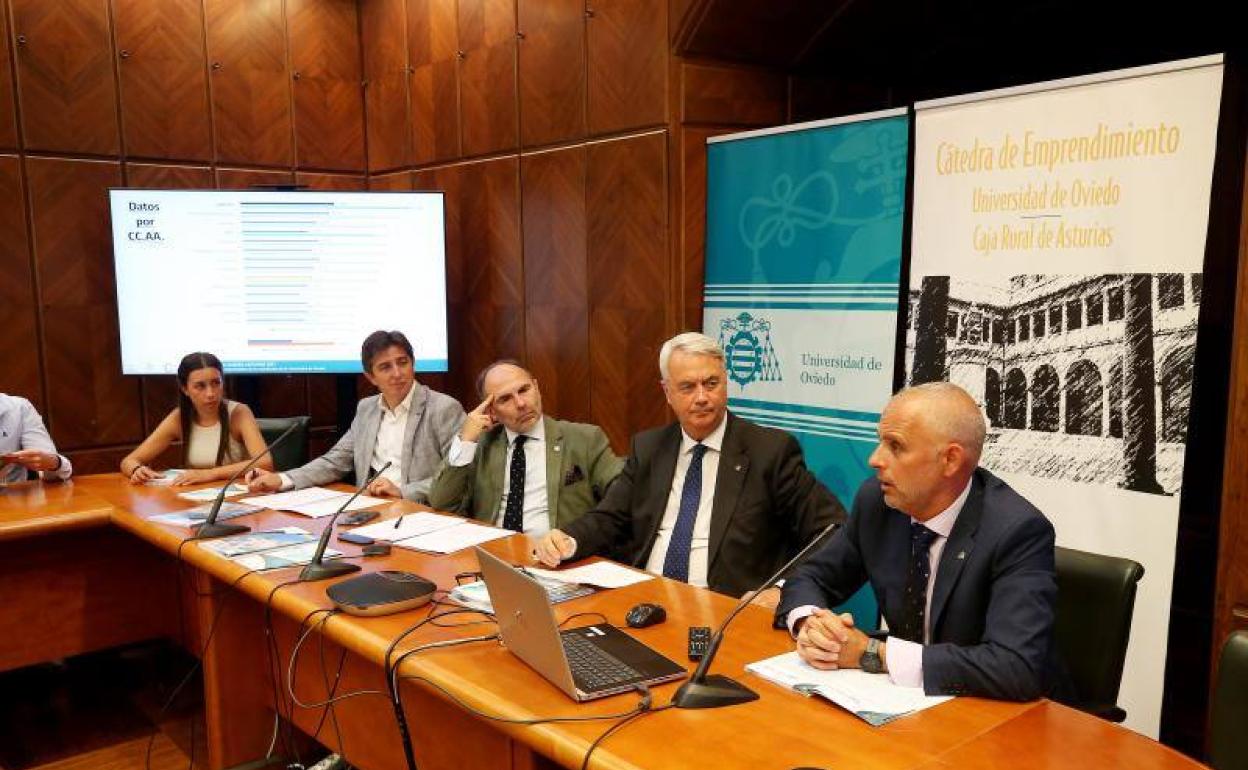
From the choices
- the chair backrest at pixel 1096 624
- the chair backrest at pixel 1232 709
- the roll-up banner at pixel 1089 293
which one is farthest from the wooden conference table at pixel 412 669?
the roll-up banner at pixel 1089 293

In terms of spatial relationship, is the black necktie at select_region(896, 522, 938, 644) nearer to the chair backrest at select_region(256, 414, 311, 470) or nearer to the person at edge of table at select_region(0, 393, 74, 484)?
the chair backrest at select_region(256, 414, 311, 470)

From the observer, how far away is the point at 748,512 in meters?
2.76

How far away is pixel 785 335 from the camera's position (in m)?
4.04

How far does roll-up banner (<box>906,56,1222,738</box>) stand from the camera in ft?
9.07

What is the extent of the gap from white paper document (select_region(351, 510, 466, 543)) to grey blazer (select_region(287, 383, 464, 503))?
765 millimetres

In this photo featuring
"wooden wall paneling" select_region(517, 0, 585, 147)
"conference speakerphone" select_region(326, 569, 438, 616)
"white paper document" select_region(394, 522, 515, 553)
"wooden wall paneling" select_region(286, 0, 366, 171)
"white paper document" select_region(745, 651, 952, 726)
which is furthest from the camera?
"wooden wall paneling" select_region(286, 0, 366, 171)

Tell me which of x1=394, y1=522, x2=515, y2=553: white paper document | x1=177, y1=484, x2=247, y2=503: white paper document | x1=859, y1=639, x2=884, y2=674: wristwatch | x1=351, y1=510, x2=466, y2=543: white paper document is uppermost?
x1=859, y1=639, x2=884, y2=674: wristwatch

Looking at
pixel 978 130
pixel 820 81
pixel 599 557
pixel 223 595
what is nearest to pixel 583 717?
pixel 599 557

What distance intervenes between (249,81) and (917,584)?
4.91 metres

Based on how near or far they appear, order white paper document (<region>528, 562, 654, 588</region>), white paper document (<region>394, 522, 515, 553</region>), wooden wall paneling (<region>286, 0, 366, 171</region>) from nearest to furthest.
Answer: white paper document (<region>528, 562, 654, 588</region>), white paper document (<region>394, 522, 515, 553</region>), wooden wall paneling (<region>286, 0, 366, 171</region>)

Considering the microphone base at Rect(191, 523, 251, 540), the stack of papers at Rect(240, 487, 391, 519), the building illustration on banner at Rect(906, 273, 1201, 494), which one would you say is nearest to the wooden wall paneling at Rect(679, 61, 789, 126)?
the building illustration on banner at Rect(906, 273, 1201, 494)

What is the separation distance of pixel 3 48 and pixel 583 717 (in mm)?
4843

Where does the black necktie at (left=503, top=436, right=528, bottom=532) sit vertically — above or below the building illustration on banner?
below

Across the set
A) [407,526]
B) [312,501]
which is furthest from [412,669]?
[312,501]
